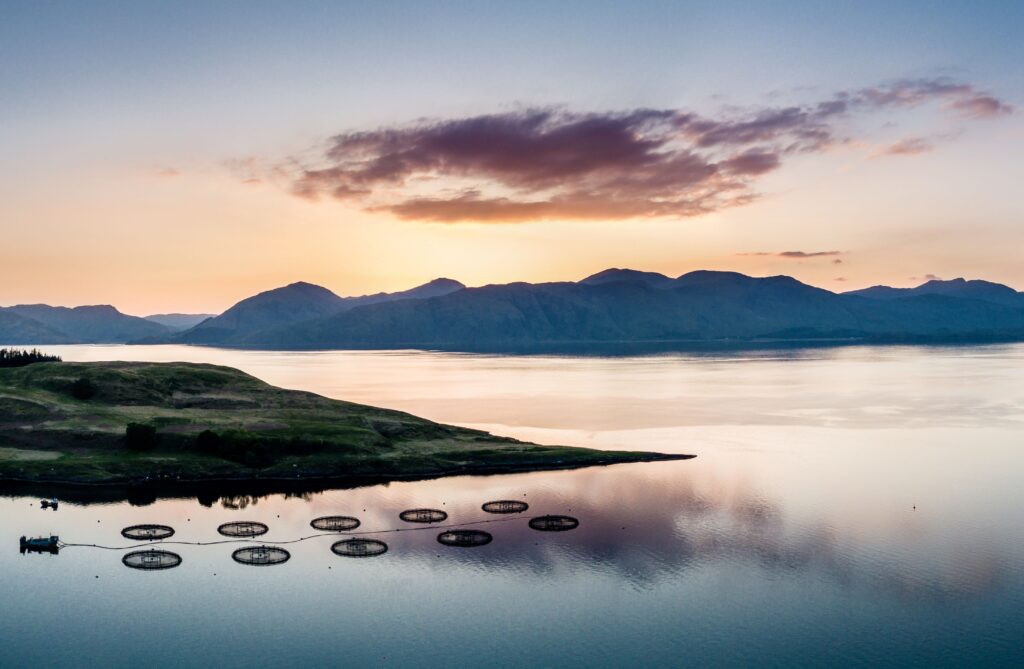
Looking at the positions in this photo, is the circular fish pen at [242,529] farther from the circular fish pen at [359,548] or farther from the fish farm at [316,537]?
the circular fish pen at [359,548]

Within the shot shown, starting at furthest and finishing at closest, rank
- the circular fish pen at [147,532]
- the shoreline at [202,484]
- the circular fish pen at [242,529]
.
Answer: the shoreline at [202,484] < the circular fish pen at [242,529] < the circular fish pen at [147,532]

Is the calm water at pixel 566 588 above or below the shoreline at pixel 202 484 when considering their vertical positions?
below

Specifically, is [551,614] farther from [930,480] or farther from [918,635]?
[930,480]

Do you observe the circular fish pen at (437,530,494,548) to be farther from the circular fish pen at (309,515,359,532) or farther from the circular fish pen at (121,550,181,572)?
the circular fish pen at (121,550,181,572)

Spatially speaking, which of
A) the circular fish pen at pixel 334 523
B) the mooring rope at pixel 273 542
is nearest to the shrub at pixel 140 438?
the mooring rope at pixel 273 542

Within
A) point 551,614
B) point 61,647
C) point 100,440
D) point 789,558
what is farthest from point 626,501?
point 100,440

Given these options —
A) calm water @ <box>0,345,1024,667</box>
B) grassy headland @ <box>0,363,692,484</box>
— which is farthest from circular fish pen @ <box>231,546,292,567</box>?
grassy headland @ <box>0,363,692,484</box>
